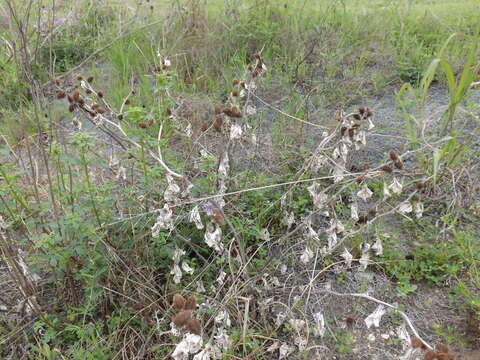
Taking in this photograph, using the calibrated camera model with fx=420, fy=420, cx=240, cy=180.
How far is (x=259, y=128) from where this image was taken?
114 inches

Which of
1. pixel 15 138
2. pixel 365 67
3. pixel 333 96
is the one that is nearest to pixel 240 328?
pixel 333 96

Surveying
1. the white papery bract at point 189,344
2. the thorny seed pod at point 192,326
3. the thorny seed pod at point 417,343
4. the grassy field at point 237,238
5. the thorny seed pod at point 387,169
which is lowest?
the grassy field at point 237,238

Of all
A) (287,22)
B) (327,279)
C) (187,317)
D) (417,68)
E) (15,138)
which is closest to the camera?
(187,317)

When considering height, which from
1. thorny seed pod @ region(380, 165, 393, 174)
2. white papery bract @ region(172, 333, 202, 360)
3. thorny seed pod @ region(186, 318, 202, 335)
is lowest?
white papery bract @ region(172, 333, 202, 360)

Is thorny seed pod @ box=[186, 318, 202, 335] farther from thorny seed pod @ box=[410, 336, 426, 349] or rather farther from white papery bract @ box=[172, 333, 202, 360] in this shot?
thorny seed pod @ box=[410, 336, 426, 349]

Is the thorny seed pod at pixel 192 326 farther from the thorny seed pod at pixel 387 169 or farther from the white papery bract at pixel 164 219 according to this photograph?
the thorny seed pod at pixel 387 169

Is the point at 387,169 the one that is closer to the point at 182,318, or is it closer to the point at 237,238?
the point at 237,238

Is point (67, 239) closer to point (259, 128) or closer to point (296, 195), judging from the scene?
point (296, 195)

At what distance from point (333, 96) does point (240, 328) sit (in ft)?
6.90

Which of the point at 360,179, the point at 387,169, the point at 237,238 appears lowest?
the point at 237,238

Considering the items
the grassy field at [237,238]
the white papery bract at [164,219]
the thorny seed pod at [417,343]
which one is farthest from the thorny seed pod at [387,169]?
the white papery bract at [164,219]

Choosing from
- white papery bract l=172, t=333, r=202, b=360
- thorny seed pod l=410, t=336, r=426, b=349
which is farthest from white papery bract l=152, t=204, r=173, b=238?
thorny seed pod l=410, t=336, r=426, b=349

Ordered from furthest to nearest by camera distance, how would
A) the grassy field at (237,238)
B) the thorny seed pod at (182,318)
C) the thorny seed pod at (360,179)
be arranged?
the grassy field at (237,238) → the thorny seed pod at (360,179) → the thorny seed pod at (182,318)

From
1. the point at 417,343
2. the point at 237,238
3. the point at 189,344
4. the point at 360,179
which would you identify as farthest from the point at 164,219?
the point at 417,343
